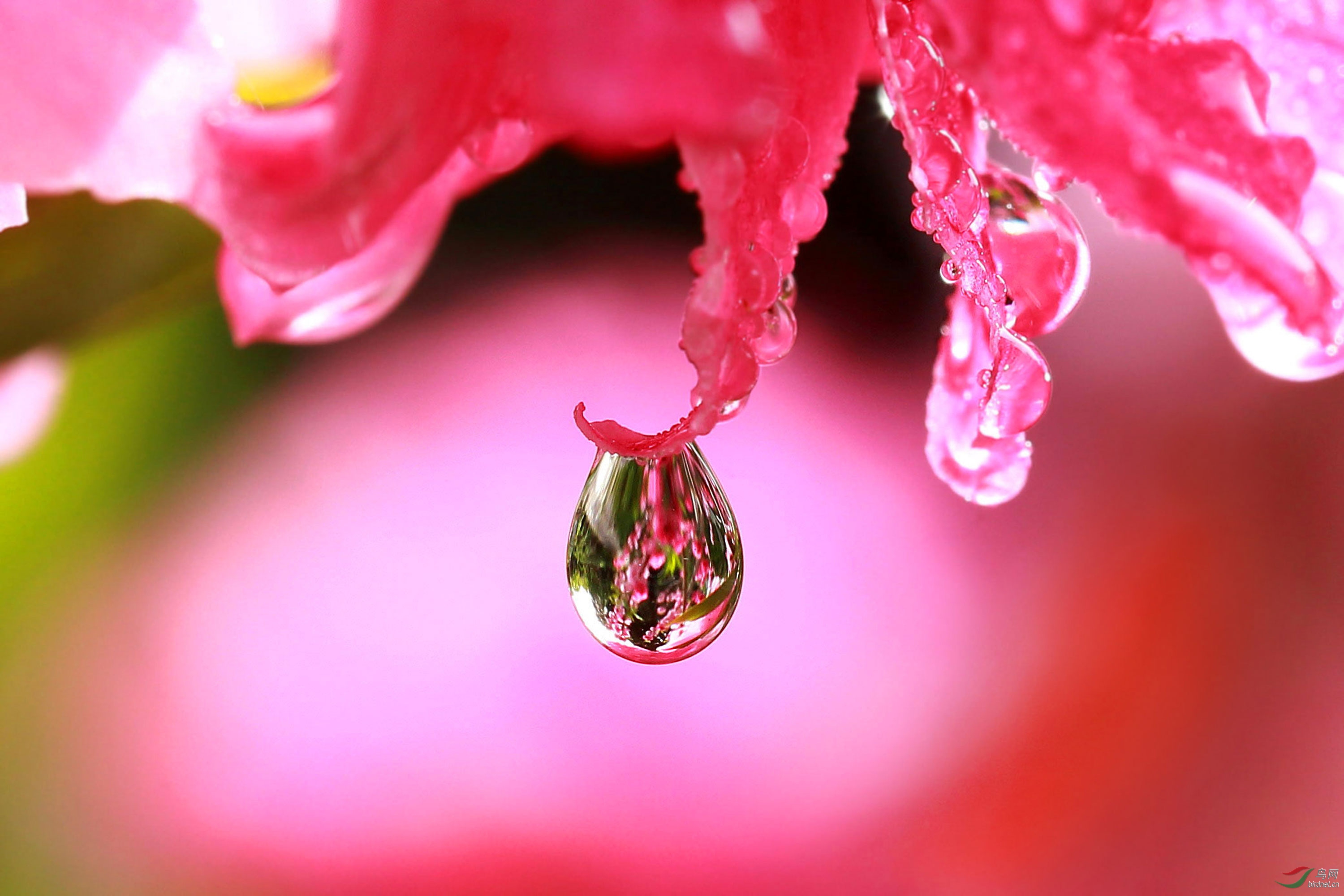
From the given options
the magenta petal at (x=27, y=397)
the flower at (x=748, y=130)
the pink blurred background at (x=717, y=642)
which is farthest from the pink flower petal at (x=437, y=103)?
the pink blurred background at (x=717, y=642)

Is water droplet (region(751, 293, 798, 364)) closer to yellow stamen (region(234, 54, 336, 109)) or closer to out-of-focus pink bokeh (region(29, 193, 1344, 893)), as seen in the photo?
yellow stamen (region(234, 54, 336, 109))

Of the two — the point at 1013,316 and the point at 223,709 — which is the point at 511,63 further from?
the point at 223,709

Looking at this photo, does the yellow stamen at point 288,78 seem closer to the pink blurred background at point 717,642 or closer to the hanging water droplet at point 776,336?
the hanging water droplet at point 776,336

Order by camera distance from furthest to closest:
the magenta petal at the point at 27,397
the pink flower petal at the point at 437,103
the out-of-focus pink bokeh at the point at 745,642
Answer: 1. the out-of-focus pink bokeh at the point at 745,642
2. the magenta petal at the point at 27,397
3. the pink flower petal at the point at 437,103

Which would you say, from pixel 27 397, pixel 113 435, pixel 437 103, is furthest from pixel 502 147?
pixel 113 435

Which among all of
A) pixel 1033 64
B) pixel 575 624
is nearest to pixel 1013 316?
pixel 1033 64

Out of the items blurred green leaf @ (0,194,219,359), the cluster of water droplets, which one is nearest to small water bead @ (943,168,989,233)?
the cluster of water droplets

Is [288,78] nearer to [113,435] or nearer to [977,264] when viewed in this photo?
[977,264]
